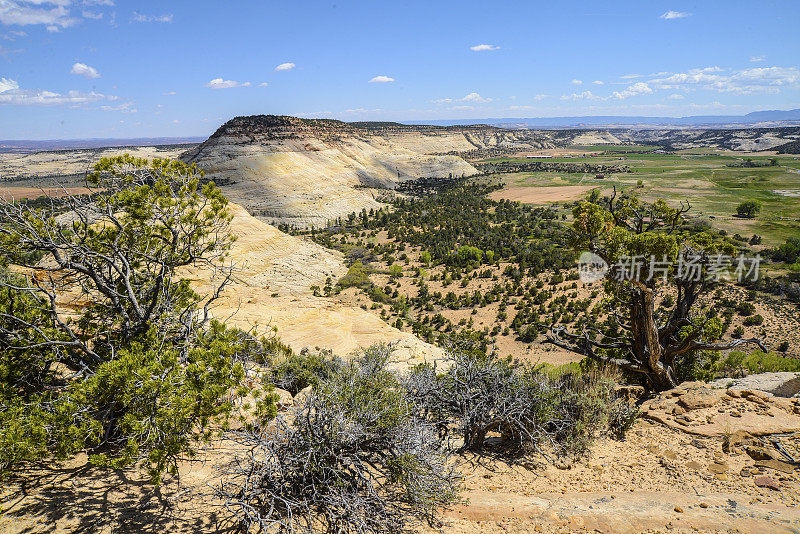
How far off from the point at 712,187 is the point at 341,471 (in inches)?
4068

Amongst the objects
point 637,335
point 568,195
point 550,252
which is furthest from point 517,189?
point 637,335

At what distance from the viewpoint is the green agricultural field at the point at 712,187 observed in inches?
2025

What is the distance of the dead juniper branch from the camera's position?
5430mm

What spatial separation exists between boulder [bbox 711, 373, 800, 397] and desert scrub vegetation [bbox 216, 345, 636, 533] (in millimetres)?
5735

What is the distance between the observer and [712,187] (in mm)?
81562

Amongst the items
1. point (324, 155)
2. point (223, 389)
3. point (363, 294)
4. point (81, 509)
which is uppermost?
point (324, 155)

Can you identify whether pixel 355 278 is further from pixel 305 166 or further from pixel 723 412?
pixel 305 166

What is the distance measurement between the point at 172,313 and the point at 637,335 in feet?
39.4

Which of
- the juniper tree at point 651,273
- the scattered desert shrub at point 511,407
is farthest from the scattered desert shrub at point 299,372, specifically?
the juniper tree at point 651,273

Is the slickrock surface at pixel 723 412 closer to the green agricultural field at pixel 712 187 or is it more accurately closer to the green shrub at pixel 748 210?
the green agricultural field at pixel 712 187

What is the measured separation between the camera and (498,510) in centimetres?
617

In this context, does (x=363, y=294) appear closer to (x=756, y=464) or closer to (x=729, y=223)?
(x=756, y=464)

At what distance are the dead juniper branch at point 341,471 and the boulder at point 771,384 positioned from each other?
909 centimetres

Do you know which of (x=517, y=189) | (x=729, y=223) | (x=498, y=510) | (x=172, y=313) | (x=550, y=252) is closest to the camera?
(x=498, y=510)
